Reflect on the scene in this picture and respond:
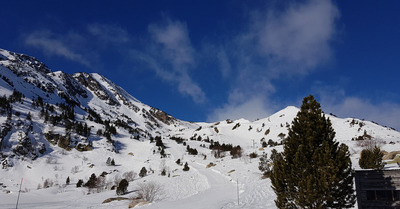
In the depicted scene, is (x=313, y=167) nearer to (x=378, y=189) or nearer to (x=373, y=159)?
(x=378, y=189)

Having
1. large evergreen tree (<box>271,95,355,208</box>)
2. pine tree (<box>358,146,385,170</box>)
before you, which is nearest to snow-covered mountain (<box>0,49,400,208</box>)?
large evergreen tree (<box>271,95,355,208</box>)

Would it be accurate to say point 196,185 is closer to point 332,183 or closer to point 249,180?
point 249,180

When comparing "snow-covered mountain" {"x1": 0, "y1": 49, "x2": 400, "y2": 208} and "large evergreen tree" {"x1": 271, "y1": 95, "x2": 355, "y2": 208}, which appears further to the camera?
"snow-covered mountain" {"x1": 0, "y1": 49, "x2": 400, "y2": 208}

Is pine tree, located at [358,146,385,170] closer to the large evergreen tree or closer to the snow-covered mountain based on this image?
the snow-covered mountain

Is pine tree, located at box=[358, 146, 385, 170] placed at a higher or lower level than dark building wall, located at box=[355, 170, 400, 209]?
higher

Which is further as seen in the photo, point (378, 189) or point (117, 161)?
point (117, 161)

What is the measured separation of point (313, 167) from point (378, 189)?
6058 millimetres

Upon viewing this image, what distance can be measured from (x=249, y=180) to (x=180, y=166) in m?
24.7

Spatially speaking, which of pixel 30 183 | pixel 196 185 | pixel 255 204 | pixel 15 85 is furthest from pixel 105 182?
pixel 15 85

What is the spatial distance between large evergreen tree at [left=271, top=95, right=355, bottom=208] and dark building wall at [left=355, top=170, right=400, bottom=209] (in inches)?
133

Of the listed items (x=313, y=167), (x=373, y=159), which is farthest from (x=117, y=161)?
(x=313, y=167)

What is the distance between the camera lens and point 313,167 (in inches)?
375

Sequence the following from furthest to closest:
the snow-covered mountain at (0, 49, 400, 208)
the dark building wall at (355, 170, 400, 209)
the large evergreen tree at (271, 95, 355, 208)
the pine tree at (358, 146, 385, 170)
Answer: the snow-covered mountain at (0, 49, 400, 208)
the pine tree at (358, 146, 385, 170)
the dark building wall at (355, 170, 400, 209)
the large evergreen tree at (271, 95, 355, 208)

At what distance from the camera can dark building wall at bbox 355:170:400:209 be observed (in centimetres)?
1170
